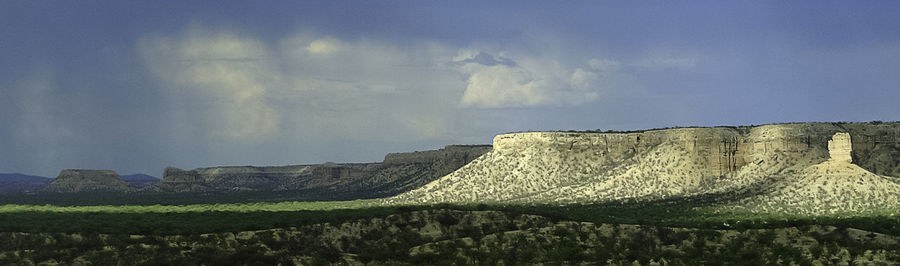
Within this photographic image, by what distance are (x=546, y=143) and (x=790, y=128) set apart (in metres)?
29.8

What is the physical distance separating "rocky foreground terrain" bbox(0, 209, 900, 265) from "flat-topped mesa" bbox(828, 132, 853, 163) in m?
33.9

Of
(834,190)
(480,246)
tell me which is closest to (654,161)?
(834,190)

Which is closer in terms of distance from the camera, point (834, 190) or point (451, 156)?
point (834, 190)

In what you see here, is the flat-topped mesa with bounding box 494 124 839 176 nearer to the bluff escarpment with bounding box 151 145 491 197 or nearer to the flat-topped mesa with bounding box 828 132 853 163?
the flat-topped mesa with bounding box 828 132 853 163

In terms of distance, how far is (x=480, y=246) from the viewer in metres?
42.4

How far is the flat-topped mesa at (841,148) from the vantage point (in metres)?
73.7

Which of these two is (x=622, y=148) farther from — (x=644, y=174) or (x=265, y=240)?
(x=265, y=240)

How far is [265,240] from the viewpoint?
46.6 metres

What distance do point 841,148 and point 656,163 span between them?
20261 mm

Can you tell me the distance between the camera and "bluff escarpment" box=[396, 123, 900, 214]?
81.6 metres

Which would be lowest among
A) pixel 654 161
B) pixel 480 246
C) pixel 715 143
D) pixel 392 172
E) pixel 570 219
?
pixel 480 246

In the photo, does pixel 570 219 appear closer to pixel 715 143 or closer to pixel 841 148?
pixel 841 148

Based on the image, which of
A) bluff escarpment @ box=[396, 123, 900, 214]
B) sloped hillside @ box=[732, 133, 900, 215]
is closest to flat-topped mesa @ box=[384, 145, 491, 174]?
bluff escarpment @ box=[396, 123, 900, 214]

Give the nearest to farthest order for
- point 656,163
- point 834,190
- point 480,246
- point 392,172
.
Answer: point 480,246, point 834,190, point 656,163, point 392,172
